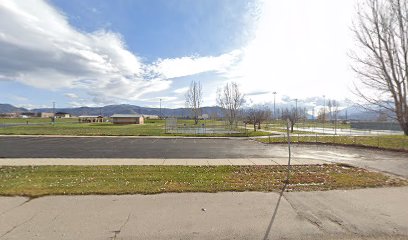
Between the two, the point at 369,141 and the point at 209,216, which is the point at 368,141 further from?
the point at 209,216

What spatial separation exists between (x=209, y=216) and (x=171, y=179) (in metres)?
3.24

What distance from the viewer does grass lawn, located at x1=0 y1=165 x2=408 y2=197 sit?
6758 millimetres

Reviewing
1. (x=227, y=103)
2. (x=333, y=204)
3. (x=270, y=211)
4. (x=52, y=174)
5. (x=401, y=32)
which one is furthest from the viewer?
(x=227, y=103)

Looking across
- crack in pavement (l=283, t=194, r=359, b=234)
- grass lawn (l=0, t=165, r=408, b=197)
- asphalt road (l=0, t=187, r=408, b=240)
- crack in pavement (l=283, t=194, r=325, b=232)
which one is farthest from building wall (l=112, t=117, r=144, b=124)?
crack in pavement (l=283, t=194, r=359, b=234)

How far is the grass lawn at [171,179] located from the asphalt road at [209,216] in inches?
21.7

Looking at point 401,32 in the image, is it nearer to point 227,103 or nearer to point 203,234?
point 203,234

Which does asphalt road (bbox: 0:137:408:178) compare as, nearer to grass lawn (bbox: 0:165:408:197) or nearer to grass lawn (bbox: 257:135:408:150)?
grass lawn (bbox: 257:135:408:150)

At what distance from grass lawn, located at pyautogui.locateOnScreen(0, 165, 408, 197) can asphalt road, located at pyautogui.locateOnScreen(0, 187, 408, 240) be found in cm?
55

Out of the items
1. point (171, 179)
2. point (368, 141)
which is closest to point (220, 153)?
point (171, 179)

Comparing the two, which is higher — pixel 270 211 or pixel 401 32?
pixel 401 32

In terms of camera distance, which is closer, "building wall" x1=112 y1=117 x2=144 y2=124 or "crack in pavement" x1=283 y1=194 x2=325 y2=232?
"crack in pavement" x1=283 y1=194 x2=325 y2=232

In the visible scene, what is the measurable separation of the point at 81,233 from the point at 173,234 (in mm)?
1591

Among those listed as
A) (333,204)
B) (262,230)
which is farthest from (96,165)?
(333,204)

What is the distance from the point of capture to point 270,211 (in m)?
5.30
